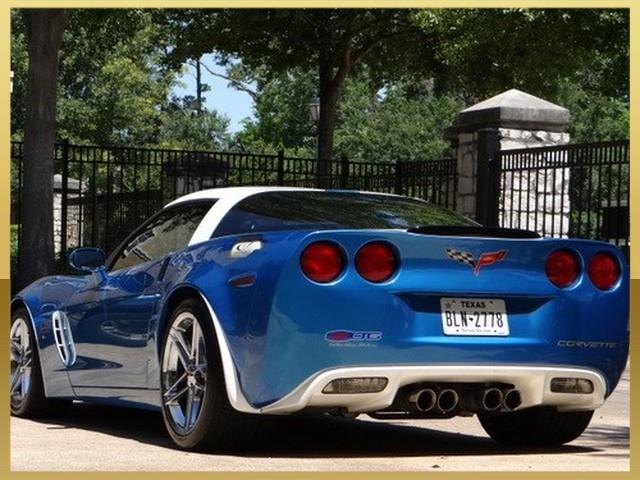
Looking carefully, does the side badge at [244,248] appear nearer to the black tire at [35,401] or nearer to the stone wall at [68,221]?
the black tire at [35,401]

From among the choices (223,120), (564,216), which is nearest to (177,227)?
(564,216)

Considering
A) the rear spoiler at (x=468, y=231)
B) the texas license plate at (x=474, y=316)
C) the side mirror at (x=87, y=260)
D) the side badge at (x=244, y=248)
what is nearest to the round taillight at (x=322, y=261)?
the side badge at (x=244, y=248)

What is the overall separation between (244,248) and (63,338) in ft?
7.06

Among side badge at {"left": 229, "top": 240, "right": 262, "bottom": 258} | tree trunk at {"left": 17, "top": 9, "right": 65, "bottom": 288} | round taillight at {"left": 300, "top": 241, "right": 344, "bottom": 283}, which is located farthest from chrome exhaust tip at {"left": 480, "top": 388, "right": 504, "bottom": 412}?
tree trunk at {"left": 17, "top": 9, "right": 65, "bottom": 288}

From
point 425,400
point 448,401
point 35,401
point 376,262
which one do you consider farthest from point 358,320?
point 35,401

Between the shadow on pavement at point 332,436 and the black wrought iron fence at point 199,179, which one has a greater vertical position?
the black wrought iron fence at point 199,179

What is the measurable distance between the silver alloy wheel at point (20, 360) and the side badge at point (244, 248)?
2.54 meters

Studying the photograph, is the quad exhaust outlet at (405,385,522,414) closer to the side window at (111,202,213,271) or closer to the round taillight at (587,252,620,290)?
the round taillight at (587,252,620,290)

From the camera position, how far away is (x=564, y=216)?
719 inches

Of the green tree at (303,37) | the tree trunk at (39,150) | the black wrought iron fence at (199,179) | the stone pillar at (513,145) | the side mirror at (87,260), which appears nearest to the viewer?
the side mirror at (87,260)

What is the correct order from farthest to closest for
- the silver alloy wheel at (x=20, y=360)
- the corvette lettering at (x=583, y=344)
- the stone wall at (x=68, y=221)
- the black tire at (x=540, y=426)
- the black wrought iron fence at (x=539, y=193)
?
the stone wall at (x=68, y=221)
the black wrought iron fence at (x=539, y=193)
the silver alloy wheel at (x=20, y=360)
the black tire at (x=540, y=426)
the corvette lettering at (x=583, y=344)

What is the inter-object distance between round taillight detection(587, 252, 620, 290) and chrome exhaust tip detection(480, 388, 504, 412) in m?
0.77

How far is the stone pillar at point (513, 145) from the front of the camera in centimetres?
1809

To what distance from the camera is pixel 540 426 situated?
777 centimetres
